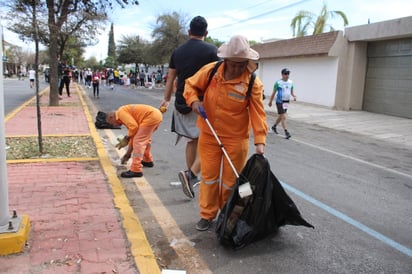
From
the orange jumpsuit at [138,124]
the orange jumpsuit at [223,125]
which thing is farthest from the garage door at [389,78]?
the orange jumpsuit at [223,125]

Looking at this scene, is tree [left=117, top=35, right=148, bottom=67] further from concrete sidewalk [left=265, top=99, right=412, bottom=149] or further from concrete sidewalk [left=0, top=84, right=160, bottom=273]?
concrete sidewalk [left=0, top=84, right=160, bottom=273]

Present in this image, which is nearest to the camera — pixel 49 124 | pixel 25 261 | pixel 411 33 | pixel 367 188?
pixel 25 261

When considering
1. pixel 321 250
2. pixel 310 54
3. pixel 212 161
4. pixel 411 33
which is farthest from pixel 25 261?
pixel 310 54

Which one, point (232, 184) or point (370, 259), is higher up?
point (232, 184)

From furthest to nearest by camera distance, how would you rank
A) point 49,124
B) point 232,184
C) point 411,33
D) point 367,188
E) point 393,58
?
1. point 393,58
2. point 411,33
3. point 49,124
4. point 367,188
5. point 232,184

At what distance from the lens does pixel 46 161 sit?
5.93 meters

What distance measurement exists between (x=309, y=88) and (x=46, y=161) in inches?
694

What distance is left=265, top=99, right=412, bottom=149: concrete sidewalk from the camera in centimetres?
1170

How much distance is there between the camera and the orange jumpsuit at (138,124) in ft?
17.7

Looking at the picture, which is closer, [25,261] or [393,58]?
[25,261]

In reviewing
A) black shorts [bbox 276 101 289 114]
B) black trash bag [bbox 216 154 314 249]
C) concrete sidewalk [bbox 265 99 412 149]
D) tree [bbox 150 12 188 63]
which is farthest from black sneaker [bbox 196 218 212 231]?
tree [bbox 150 12 188 63]

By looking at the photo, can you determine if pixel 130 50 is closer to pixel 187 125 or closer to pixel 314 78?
pixel 314 78

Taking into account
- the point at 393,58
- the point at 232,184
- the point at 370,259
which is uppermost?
the point at 393,58

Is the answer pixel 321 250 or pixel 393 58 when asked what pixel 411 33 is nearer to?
pixel 393 58
